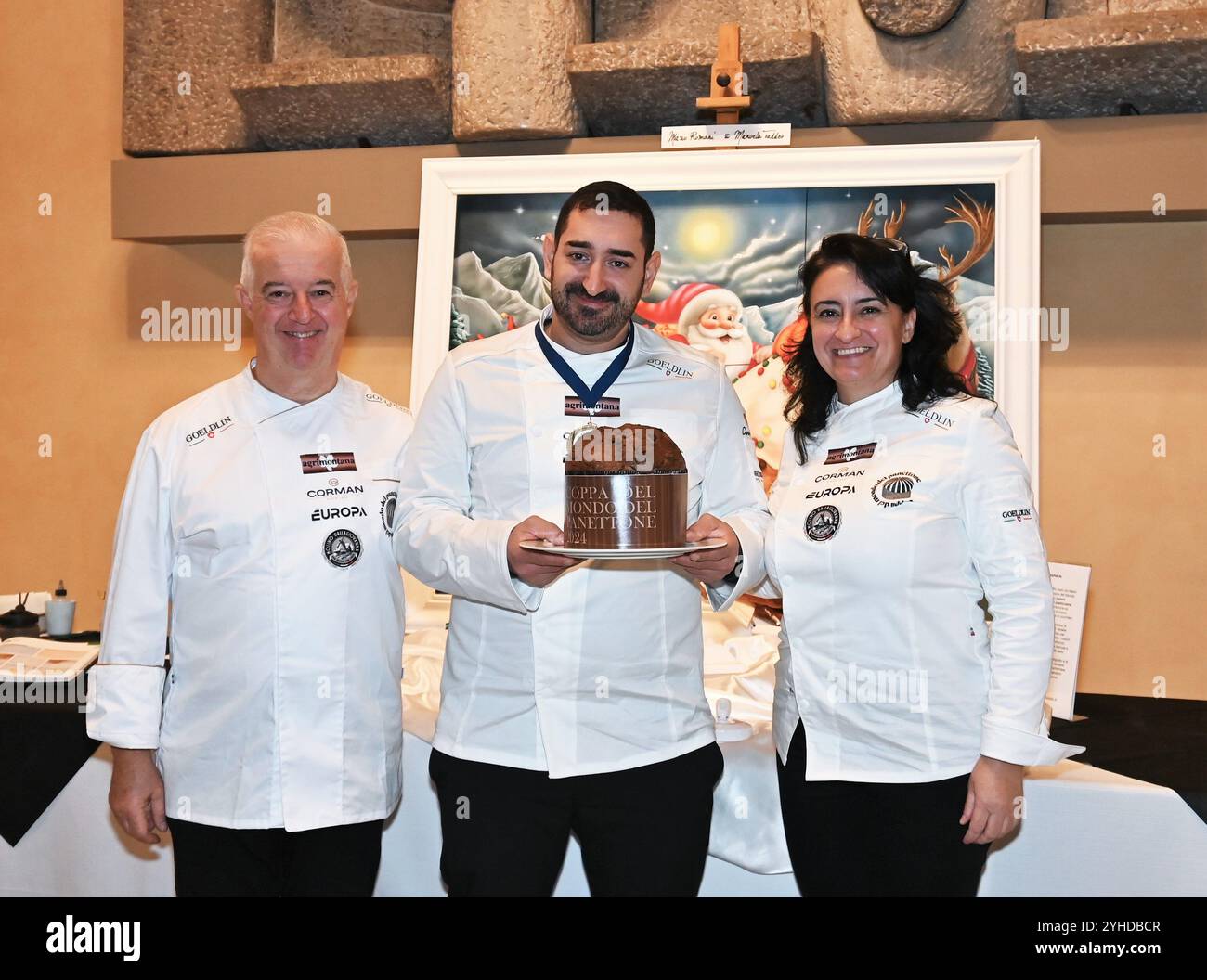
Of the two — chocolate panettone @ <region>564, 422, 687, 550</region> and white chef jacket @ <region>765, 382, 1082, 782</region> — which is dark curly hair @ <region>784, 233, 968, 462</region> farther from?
chocolate panettone @ <region>564, 422, 687, 550</region>

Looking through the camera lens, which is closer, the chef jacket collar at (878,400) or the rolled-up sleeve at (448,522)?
the rolled-up sleeve at (448,522)

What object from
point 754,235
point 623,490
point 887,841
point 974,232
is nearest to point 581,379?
point 623,490

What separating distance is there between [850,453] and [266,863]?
1517 mm

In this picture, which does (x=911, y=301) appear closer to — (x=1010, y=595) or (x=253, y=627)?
(x=1010, y=595)

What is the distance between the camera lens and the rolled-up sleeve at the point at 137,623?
2.37 meters

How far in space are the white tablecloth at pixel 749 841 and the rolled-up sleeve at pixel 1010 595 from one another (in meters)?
0.67

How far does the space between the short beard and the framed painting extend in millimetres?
1905

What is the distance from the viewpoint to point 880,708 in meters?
2.29

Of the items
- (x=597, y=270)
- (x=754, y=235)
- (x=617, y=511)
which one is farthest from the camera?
(x=754, y=235)

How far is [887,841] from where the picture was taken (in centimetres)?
229

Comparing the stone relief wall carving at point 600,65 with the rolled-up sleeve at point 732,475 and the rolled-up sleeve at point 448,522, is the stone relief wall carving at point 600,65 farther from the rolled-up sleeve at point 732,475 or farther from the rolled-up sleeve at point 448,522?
the rolled-up sleeve at point 448,522

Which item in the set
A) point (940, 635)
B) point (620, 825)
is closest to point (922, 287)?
point (940, 635)

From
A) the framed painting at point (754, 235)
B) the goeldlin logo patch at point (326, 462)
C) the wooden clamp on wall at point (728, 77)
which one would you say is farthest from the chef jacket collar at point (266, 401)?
the wooden clamp on wall at point (728, 77)

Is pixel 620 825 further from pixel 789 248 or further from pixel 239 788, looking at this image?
pixel 789 248
